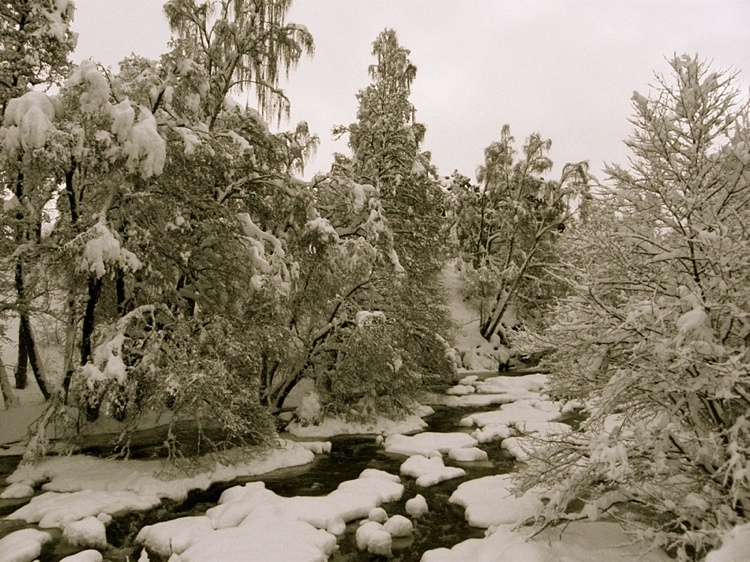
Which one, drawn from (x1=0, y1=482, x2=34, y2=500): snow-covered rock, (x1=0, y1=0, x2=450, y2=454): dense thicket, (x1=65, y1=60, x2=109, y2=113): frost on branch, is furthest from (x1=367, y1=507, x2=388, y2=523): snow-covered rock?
(x1=65, y1=60, x2=109, y2=113): frost on branch

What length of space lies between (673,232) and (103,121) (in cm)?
911

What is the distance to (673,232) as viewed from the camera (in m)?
5.82

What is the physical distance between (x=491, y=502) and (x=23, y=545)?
666cm

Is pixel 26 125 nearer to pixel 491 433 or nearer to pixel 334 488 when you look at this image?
pixel 334 488

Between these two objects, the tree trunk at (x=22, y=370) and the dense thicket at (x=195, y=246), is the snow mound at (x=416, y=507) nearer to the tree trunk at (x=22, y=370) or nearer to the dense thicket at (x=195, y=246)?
the dense thicket at (x=195, y=246)

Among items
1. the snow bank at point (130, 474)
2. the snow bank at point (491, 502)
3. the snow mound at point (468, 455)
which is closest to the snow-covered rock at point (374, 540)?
the snow bank at point (491, 502)

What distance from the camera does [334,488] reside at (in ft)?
31.4

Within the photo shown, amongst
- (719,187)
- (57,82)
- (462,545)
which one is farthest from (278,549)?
(57,82)

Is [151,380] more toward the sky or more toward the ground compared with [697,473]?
more toward the sky

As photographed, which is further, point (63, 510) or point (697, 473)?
point (63, 510)

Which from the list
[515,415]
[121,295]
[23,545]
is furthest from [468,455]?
[121,295]

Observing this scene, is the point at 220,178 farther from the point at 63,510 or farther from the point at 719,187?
the point at 719,187

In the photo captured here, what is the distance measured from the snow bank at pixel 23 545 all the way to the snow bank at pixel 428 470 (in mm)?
5986

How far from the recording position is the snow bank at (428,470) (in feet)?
32.4
